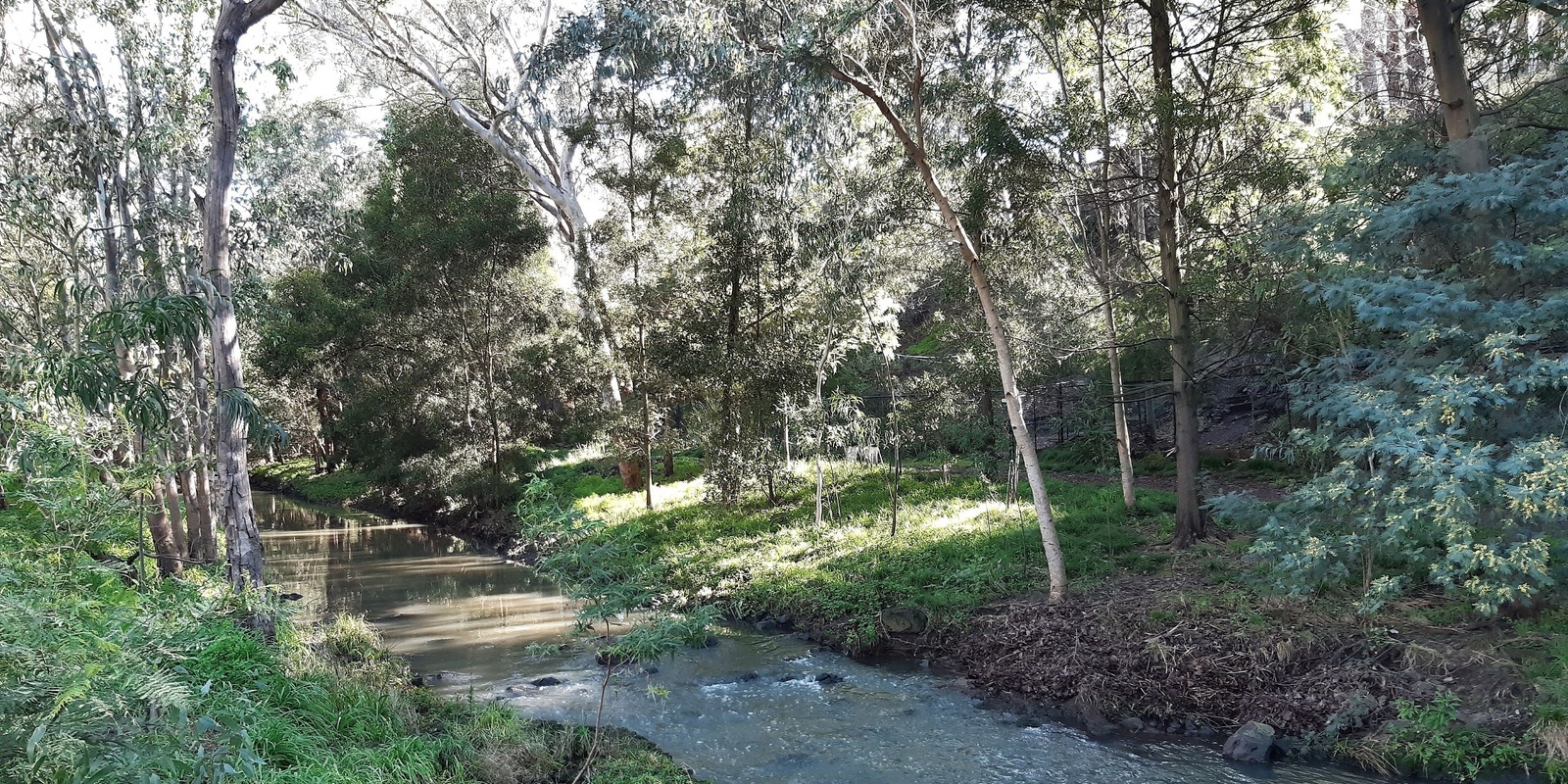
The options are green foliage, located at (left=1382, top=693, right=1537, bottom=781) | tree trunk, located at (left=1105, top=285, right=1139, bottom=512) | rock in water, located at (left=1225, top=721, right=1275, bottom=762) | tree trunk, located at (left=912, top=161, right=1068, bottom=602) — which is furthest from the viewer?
tree trunk, located at (left=1105, top=285, right=1139, bottom=512)

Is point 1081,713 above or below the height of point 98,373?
below

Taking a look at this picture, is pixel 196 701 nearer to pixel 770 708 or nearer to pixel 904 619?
pixel 770 708

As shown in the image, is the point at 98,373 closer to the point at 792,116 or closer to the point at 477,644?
the point at 477,644

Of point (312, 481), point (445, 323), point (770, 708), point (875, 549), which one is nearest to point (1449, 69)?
point (875, 549)

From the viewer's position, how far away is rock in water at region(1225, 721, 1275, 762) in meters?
7.00

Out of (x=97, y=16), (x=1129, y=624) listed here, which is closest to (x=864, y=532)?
(x=1129, y=624)

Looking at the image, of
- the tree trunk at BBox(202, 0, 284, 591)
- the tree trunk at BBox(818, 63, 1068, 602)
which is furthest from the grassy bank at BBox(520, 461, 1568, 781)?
the tree trunk at BBox(202, 0, 284, 591)

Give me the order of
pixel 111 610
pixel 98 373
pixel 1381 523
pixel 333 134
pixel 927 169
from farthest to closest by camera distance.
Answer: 1. pixel 333 134
2. pixel 927 169
3. pixel 1381 523
4. pixel 98 373
5. pixel 111 610

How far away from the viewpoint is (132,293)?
12.0 meters

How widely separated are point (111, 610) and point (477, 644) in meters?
6.89

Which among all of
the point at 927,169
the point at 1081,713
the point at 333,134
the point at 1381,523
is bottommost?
the point at 1081,713

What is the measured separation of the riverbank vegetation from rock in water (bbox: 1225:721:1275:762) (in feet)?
0.31

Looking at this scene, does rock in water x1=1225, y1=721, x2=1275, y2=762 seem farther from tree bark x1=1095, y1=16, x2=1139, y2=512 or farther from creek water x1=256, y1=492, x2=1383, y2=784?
tree bark x1=1095, y1=16, x2=1139, y2=512

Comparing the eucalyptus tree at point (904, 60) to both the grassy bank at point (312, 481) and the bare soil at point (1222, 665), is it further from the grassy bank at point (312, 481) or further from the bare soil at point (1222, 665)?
the grassy bank at point (312, 481)
